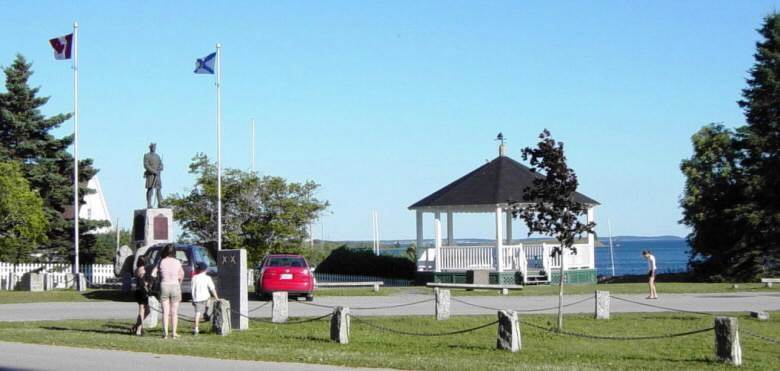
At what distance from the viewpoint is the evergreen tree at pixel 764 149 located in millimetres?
42688

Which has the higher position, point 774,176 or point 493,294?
point 774,176

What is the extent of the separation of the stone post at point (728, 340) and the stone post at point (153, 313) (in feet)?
35.2

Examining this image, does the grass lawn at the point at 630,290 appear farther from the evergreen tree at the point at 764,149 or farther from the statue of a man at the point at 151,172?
the statue of a man at the point at 151,172

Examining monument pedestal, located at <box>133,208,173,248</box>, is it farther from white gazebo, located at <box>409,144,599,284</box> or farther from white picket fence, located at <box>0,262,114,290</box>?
white gazebo, located at <box>409,144,599,284</box>

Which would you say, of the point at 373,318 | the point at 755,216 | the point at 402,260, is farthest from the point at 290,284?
the point at 755,216

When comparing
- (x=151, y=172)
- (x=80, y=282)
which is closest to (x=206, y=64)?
(x=151, y=172)

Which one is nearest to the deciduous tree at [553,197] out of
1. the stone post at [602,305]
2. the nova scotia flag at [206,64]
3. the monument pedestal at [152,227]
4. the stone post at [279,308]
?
the stone post at [602,305]

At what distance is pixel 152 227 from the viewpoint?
3325cm

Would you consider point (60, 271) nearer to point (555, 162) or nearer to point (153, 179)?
point (153, 179)

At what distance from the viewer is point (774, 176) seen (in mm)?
43375

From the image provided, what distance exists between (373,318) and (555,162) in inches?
216

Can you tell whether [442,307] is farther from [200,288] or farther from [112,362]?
[112,362]

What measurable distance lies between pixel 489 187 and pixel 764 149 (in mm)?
13234

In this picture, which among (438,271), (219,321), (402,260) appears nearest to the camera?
(219,321)
